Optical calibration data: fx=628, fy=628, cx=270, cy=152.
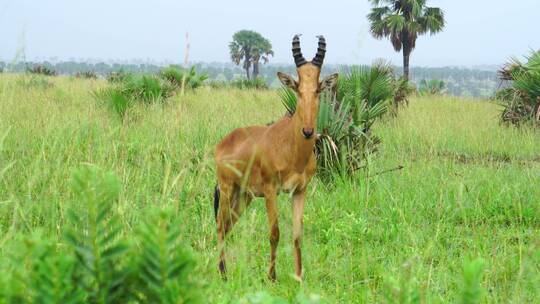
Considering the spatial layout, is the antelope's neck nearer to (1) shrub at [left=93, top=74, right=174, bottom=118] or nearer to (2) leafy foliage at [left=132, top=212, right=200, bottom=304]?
(2) leafy foliage at [left=132, top=212, right=200, bottom=304]

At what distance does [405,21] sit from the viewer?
33.7 meters

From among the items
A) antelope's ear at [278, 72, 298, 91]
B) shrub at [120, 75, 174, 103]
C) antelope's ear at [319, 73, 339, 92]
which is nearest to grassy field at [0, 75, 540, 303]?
antelope's ear at [278, 72, 298, 91]

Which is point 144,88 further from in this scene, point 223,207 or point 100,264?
point 100,264

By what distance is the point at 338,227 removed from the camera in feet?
18.1

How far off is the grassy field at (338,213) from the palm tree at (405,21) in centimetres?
2368

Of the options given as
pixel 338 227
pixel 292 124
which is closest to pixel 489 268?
pixel 338 227

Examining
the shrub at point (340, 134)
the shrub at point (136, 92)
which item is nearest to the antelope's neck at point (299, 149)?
the shrub at point (340, 134)

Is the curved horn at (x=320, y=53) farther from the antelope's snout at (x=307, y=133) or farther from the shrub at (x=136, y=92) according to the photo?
the shrub at (x=136, y=92)

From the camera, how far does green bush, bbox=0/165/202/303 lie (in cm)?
98

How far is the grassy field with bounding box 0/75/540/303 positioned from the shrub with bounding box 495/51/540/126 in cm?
177

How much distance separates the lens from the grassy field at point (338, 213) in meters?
3.35

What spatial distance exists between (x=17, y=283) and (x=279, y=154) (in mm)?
3512

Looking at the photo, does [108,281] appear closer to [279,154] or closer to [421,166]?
[279,154]

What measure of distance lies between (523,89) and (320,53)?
9.01 metres
